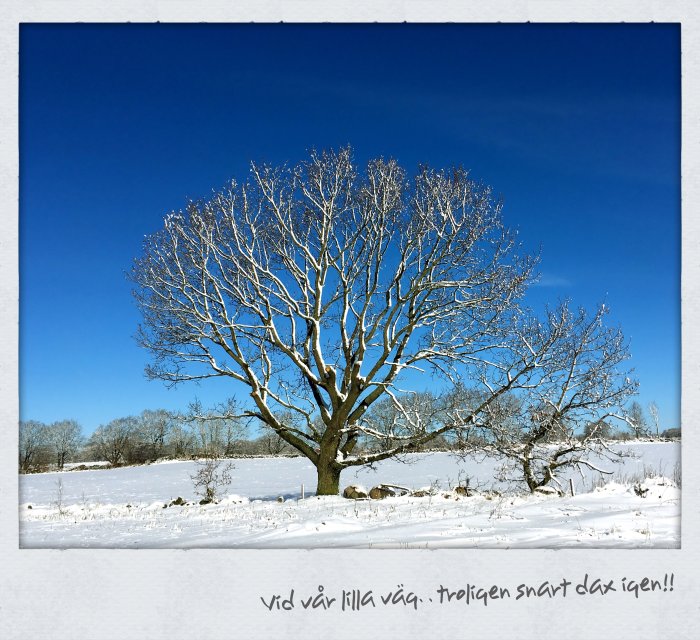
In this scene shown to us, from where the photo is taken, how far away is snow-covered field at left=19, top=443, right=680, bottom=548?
16.9 ft

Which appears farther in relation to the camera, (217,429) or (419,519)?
(217,429)

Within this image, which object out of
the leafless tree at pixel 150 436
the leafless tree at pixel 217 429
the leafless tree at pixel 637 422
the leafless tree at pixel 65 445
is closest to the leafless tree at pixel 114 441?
the leafless tree at pixel 65 445

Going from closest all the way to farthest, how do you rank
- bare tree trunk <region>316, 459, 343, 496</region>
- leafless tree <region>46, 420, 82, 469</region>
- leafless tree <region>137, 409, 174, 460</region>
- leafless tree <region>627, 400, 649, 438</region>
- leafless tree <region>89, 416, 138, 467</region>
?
1. leafless tree <region>627, 400, 649, 438</region>
2. bare tree trunk <region>316, 459, 343, 496</region>
3. leafless tree <region>137, 409, 174, 460</region>
4. leafless tree <region>46, 420, 82, 469</region>
5. leafless tree <region>89, 416, 138, 467</region>

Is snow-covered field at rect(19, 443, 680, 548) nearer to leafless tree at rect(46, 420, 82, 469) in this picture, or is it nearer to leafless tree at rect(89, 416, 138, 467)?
leafless tree at rect(46, 420, 82, 469)

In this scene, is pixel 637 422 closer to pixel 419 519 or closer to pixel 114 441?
pixel 419 519

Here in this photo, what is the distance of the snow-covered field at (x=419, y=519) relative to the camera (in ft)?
16.9

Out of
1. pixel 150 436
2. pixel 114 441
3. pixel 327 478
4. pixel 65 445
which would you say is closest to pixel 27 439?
pixel 327 478

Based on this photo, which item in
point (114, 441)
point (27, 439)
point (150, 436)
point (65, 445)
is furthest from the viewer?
point (114, 441)

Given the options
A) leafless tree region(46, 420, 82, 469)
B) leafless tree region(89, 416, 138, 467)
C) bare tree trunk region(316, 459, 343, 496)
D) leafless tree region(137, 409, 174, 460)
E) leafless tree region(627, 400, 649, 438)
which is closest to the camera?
leafless tree region(627, 400, 649, 438)

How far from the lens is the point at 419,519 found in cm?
686

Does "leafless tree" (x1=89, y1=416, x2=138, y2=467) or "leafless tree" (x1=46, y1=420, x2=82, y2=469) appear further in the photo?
"leafless tree" (x1=89, y1=416, x2=138, y2=467)

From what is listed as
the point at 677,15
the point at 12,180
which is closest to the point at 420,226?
the point at 677,15

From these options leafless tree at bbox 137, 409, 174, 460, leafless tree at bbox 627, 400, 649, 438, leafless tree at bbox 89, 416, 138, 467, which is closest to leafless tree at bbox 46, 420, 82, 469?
leafless tree at bbox 89, 416, 138, 467
